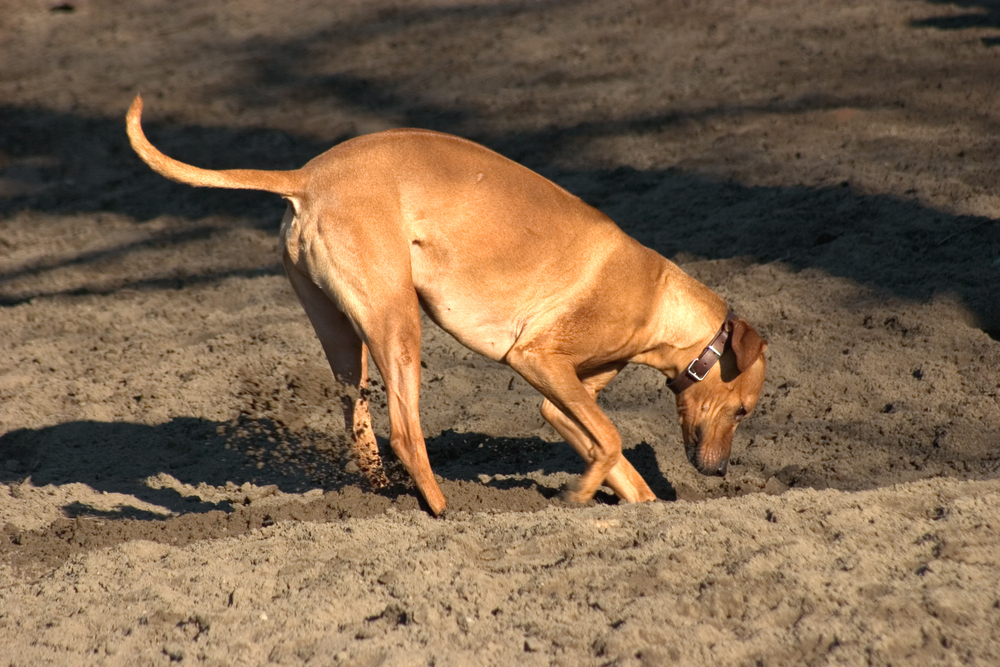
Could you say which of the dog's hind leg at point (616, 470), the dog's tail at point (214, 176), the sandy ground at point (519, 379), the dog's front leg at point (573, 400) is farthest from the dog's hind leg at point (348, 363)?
the dog's hind leg at point (616, 470)

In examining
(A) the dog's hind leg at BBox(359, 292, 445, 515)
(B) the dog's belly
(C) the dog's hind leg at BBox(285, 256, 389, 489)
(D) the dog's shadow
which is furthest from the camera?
(D) the dog's shadow

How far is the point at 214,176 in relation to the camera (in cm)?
426

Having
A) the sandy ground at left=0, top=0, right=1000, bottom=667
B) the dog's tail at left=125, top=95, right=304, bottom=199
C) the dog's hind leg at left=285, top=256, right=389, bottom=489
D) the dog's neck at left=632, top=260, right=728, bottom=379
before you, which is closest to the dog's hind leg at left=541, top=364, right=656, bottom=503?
the sandy ground at left=0, top=0, right=1000, bottom=667

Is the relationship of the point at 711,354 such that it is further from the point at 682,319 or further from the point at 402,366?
the point at 402,366

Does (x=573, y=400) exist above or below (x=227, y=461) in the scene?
above

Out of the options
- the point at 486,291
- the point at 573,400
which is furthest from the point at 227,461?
the point at 573,400

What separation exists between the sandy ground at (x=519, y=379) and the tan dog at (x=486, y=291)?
0.43m

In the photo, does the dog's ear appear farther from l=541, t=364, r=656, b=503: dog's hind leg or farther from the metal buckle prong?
l=541, t=364, r=656, b=503: dog's hind leg

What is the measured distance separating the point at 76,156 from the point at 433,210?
7.70 metres

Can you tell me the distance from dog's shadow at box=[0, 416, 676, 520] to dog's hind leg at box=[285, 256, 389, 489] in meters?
0.14

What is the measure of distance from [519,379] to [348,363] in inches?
64.0

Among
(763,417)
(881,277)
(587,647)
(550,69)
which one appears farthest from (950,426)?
(550,69)

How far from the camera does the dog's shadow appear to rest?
5078 mm

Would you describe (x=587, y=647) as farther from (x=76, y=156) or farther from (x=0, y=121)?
(x=0, y=121)
